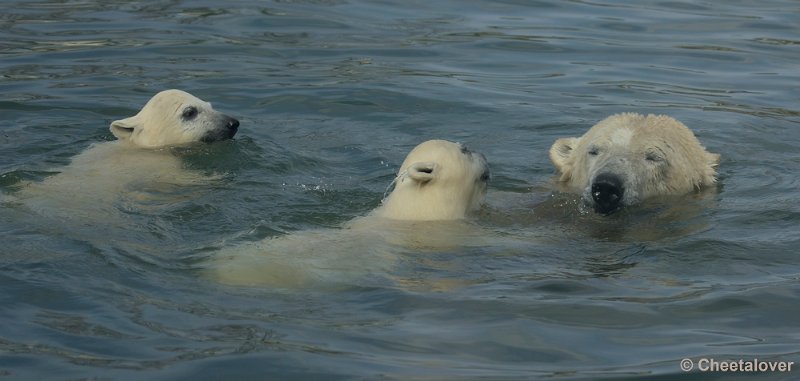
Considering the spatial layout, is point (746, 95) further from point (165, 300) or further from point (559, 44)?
point (165, 300)

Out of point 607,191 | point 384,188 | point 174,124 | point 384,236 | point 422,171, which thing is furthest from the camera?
point 174,124

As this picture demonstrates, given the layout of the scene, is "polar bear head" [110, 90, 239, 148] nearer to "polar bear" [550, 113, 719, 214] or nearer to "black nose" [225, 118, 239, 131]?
"black nose" [225, 118, 239, 131]

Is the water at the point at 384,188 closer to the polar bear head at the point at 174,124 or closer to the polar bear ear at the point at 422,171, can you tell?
the polar bear head at the point at 174,124

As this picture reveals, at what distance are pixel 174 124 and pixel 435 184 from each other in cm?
291

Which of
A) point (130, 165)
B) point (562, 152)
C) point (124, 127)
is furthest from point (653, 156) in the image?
point (124, 127)

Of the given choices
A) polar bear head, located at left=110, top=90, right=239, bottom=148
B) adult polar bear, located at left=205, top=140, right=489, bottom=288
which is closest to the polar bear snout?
polar bear head, located at left=110, top=90, right=239, bottom=148

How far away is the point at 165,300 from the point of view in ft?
17.5

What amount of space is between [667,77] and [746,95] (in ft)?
3.13

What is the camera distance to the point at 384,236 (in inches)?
250

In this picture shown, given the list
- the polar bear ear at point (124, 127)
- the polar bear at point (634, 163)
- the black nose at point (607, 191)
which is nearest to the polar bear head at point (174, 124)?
the polar bear ear at point (124, 127)

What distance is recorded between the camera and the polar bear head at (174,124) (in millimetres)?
8938

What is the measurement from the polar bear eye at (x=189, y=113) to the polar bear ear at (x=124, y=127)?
34cm

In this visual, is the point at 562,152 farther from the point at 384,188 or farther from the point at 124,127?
the point at 124,127

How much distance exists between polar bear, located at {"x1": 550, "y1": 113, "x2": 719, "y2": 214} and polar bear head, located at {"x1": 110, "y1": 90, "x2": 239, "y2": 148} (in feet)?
8.45
